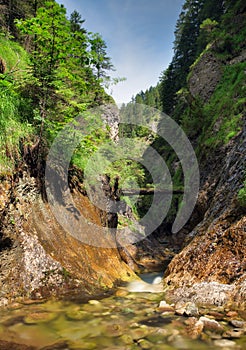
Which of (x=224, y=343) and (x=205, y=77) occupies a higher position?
(x=205, y=77)

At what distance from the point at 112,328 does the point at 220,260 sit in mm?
3162

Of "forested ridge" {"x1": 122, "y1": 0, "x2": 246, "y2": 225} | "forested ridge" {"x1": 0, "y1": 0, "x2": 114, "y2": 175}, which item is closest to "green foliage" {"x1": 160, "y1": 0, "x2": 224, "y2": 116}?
"forested ridge" {"x1": 122, "y1": 0, "x2": 246, "y2": 225}

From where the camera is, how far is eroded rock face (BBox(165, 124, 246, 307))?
4.94 m

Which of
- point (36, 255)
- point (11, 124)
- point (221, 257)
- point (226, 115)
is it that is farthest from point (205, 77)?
point (36, 255)

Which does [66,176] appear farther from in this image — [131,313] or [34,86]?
[131,313]

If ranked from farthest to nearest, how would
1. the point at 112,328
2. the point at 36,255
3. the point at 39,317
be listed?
the point at 36,255 → the point at 39,317 → the point at 112,328

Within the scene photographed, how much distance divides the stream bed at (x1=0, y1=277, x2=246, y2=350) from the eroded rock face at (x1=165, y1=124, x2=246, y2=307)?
0.60 meters

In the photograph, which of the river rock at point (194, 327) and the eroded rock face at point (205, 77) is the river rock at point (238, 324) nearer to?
the river rock at point (194, 327)

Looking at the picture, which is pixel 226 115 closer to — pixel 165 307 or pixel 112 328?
pixel 165 307

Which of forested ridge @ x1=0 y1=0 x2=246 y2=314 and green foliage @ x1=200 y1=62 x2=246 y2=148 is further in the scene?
green foliage @ x1=200 y1=62 x2=246 y2=148

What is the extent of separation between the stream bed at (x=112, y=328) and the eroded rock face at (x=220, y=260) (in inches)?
23.6

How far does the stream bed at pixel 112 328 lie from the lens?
325 centimetres

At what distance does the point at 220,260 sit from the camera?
5.87 meters

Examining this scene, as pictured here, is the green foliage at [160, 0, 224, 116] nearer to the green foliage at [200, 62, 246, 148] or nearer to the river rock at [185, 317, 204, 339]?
the green foliage at [200, 62, 246, 148]
